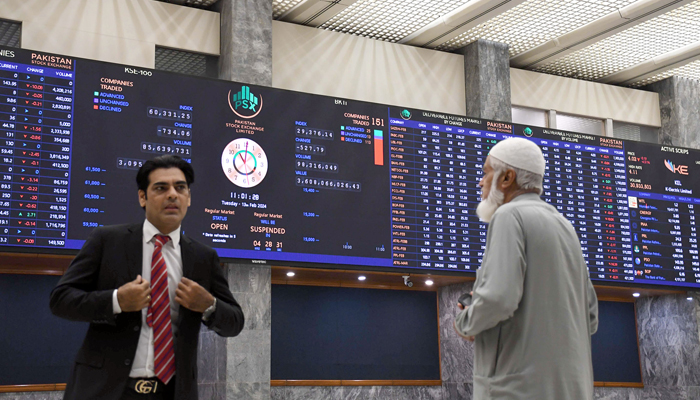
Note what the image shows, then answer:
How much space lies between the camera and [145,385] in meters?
2.61

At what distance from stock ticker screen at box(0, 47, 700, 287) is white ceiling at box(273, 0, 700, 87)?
1.16 metres

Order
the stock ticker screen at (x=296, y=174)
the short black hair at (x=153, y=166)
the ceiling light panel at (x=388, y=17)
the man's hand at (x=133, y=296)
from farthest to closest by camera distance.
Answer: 1. the ceiling light panel at (x=388, y=17)
2. the stock ticker screen at (x=296, y=174)
3. the short black hair at (x=153, y=166)
4. the man's hand at (x=133, y=296)

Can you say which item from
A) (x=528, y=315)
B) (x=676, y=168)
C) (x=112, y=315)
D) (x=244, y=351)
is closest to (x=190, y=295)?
(x=112, y=315)

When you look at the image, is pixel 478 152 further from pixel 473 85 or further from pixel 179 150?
pixel 179 150

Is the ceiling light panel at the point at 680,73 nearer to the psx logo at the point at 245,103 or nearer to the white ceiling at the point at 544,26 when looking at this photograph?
the white ceiling at the point at 544,26

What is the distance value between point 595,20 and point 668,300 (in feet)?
11.6

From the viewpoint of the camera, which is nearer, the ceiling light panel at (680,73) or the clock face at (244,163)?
the clock face at (244,163)

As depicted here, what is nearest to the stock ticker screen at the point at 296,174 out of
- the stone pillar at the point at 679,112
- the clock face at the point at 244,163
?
the clock face at the point at 244,163

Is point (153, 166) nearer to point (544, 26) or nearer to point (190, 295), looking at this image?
point (190, 295)

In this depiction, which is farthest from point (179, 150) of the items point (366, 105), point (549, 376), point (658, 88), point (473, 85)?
point (658, 88)

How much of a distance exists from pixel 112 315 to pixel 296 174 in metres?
4.79

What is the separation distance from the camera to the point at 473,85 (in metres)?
9.20

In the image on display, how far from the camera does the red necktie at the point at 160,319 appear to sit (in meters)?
2.65

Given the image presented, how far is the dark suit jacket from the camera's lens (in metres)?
2.58
